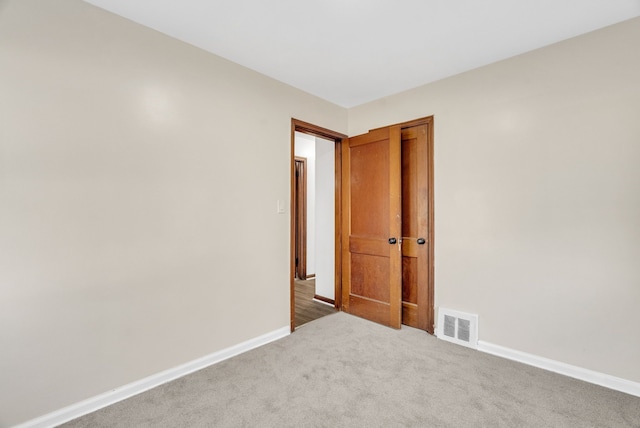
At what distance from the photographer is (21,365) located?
1.59 metres

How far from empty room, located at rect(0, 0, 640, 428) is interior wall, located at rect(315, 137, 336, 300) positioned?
2.99 feet

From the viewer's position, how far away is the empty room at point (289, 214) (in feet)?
5.53

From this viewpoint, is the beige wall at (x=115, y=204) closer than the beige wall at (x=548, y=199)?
Yes

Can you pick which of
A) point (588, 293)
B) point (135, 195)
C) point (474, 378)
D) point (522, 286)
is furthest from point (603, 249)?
point (135, 195)

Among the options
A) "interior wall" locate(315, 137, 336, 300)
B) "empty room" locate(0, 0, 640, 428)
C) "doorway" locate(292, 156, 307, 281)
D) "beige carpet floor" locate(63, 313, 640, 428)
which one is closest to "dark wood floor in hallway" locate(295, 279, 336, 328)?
"interior wall" locate(315, 137, 336, 300)

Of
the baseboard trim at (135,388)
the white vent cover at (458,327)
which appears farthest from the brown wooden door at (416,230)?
the baseboard trim at (135,388)

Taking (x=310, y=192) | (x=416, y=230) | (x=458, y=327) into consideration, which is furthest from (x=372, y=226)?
(x=310, y=192)

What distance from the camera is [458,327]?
2.69m

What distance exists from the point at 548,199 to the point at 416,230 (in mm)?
1152

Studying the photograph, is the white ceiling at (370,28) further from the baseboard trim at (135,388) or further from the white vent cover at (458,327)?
the baseboard trim at (135,388)

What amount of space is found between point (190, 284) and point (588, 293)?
2.98 metres

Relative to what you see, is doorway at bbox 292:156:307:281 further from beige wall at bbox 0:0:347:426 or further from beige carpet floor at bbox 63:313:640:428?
beige carpet floor at bbox 63:313:640:428

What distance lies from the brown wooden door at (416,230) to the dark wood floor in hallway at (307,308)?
1.00 meters

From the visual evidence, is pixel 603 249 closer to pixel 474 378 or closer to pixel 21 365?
pixel 474 378
